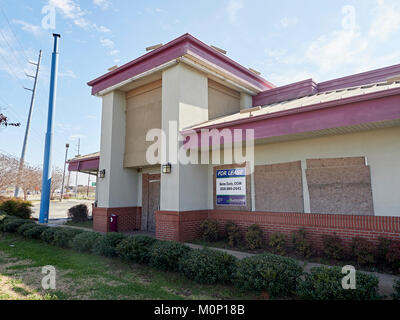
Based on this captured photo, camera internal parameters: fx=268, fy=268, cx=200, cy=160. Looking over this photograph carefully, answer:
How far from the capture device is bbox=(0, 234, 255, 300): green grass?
4803mm

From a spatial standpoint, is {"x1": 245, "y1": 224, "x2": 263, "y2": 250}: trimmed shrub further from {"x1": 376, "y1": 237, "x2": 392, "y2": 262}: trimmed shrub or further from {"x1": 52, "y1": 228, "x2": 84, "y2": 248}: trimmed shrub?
{"x1": 52, "y1": 228, "x2": 84, "y2": 248}: trimmed shrub

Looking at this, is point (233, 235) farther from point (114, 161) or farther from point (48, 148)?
point (48, 148)

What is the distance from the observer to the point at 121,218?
12.0 m

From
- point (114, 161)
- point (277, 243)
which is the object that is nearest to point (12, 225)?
point (114, 161)

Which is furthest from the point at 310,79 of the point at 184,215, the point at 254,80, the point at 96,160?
the point at 96,160

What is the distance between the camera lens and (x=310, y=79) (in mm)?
11242

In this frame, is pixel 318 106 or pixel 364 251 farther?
pixel 318 106

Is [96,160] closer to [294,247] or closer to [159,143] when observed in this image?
[159,143]

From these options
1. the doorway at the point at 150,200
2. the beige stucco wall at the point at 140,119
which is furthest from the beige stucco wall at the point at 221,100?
the doorway at the point at 150,200

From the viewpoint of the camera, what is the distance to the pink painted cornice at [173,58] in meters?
9.48

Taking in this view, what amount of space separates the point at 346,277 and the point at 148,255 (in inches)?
168

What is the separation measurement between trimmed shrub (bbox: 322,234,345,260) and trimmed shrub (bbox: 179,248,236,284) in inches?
118

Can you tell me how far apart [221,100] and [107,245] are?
7409mm

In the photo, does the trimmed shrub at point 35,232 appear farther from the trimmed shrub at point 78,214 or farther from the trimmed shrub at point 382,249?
the trimmed shrub at point 382,249
